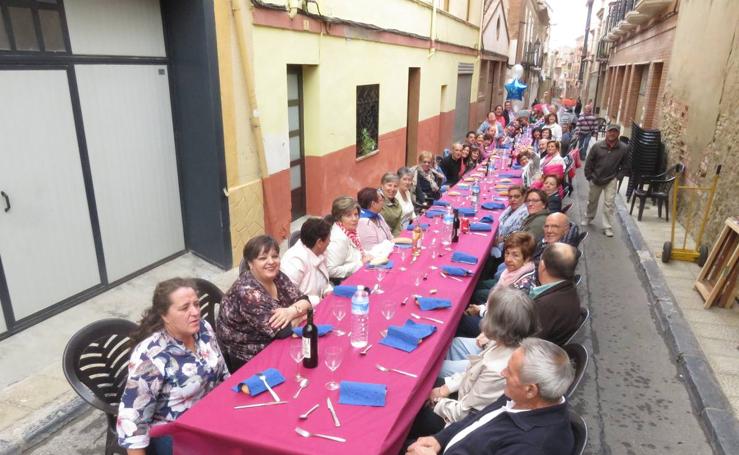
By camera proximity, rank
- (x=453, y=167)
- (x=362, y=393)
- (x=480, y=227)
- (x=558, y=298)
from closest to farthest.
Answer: (x=362, y=393)
(x=558, y=298)
(x=480, y=227)
(x=453, y=167)

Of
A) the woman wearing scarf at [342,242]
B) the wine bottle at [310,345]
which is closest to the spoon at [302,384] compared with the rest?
the wine bottle at [310,345]

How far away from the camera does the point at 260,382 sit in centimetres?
257

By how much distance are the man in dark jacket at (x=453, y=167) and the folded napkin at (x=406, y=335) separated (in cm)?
615

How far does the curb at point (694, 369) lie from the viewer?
3.62 meters

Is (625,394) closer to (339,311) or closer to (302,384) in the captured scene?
(339,311)

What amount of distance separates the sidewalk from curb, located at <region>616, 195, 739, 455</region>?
4.80 meters

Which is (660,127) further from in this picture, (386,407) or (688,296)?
(386,407)

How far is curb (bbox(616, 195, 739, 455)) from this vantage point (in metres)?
3.62

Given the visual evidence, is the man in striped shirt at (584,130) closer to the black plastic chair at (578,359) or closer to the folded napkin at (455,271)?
the folded napkin at (455,271)

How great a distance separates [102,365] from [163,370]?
25.7 inches

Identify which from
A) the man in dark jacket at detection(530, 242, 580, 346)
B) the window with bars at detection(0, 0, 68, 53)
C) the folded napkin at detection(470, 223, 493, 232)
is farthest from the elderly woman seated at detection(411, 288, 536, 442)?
the window with bars at detection(0, 0, 68, 53)

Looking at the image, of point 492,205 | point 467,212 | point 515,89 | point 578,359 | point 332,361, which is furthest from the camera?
point 515,89

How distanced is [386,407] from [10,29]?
13.9 feet

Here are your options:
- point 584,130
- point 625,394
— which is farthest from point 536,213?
point 584,130
